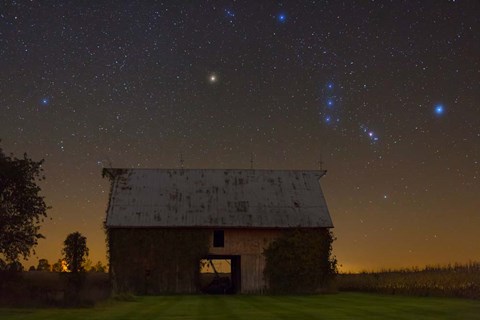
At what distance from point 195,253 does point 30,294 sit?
1335 cm

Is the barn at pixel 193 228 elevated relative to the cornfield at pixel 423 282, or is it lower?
elevated

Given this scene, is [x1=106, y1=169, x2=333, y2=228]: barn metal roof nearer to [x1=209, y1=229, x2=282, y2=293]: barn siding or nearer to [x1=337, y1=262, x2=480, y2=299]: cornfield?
[x1=209, y1=229, x2=282, y2=293]: barn siding

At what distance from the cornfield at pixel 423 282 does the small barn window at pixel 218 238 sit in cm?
1020

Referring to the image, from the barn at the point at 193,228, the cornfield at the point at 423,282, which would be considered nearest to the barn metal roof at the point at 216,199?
the barn at the point at 193,228

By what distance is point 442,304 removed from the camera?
29938mm

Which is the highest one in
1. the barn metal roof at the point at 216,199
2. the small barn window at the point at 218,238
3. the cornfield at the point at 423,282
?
the barn metal roof at the point at 216,199

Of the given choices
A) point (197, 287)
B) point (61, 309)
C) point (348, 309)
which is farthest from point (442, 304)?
point (197, 287)

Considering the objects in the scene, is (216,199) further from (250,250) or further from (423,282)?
(423,282)

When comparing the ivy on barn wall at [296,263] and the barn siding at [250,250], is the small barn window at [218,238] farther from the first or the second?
the ivy on barn wall at [296,263]

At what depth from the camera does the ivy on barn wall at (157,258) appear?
148ft

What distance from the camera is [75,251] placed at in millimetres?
50188

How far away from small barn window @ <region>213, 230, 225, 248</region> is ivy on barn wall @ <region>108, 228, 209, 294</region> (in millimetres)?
960

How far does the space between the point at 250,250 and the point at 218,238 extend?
2270 millimetres

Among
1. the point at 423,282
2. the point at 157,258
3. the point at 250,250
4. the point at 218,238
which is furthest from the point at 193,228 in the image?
the point at 423,282
